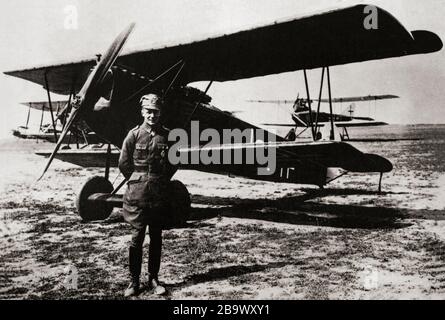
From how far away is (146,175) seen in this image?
3.85m

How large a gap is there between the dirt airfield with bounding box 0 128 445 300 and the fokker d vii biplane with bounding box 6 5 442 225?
0.88 metres

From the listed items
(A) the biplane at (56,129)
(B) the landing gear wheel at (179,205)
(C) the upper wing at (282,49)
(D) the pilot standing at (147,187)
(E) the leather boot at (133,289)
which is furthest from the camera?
(A) the biplane at (56,129)

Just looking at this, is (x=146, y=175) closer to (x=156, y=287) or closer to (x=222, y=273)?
(x=156, y=287)

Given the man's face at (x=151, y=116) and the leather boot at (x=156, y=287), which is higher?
the man's face at (x=151, y=116)

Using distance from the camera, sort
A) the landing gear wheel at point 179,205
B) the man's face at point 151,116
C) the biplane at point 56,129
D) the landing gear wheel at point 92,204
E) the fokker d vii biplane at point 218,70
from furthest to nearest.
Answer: the biplane at point 56,129 < the landing gear wheel at point 92,204 < the landing gear wheel at point 179,205 < the fokker d vii biplane at point 218,70 < the man's face at point 151,116

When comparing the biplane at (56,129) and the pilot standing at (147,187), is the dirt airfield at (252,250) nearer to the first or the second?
the pilot standing at (147,187)

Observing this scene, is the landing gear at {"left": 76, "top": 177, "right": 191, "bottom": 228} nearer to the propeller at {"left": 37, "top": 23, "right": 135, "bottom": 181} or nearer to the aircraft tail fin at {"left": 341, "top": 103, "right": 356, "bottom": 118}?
the propeller at {"left": 37, "top": 23, "right": 135, "bottom": 181}

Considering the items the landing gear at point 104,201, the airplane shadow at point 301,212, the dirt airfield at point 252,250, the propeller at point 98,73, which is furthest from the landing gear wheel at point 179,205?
the propeller at point 98,73

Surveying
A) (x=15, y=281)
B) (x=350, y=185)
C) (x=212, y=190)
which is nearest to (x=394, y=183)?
(x=350, y=185)

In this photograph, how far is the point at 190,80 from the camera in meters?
7.81

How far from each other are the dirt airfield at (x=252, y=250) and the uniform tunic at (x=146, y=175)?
27.6 inches

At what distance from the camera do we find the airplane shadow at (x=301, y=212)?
6749mm

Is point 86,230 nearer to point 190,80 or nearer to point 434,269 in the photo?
point 190,80

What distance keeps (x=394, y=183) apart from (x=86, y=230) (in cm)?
878
